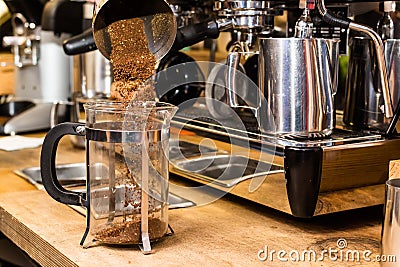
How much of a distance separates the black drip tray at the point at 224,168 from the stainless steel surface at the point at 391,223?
0.18 m

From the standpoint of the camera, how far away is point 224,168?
1.04 meters

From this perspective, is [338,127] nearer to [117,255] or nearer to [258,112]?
[258,112]

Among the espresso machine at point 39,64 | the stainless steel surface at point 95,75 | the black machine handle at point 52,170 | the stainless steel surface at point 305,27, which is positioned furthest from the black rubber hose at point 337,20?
the espresso machine at point 39,64

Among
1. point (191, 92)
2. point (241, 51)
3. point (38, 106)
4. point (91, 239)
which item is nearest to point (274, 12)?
point (241, 51)

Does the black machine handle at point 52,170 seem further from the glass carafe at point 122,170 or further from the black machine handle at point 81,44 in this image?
the black machine handle at point 81,44

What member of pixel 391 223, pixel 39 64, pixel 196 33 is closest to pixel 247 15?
pixel 196 33

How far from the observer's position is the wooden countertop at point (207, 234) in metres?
0.80

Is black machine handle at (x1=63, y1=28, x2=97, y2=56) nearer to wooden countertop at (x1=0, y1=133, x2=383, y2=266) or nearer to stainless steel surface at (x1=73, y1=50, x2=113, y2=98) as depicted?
wooden countertop at (x1=0, y1=133, x2=383, y2=266)

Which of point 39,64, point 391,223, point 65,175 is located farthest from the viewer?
point 39,64

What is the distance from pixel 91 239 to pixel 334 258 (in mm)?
294

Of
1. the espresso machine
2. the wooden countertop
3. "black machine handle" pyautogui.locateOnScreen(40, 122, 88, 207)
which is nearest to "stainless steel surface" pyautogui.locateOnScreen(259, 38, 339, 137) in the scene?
the wooden countertop

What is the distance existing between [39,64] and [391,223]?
126 centimetres

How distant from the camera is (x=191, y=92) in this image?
4.15 feet

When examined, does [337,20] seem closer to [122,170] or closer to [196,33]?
[196,33]
